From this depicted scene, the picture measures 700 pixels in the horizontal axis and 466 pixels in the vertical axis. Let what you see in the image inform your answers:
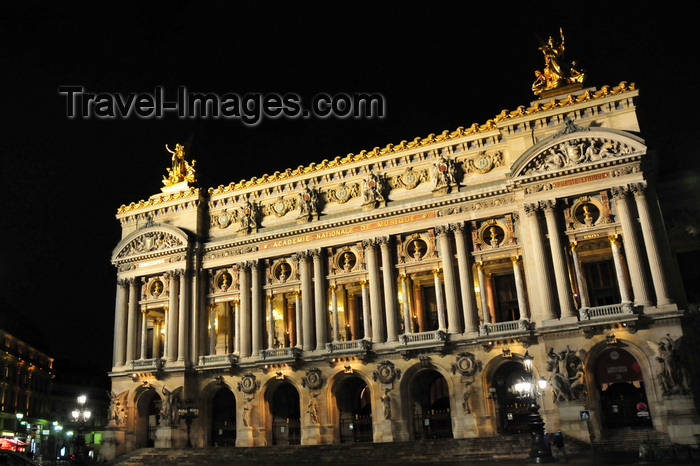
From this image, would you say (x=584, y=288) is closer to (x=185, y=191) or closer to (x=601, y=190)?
(x=601, y=190)

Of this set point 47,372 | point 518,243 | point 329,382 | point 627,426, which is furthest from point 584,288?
point 47,372

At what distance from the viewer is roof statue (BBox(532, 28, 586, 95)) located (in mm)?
40281

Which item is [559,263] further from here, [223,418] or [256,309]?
[223,418]

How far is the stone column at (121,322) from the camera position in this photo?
4741 centimetres

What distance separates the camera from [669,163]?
42.4 metres

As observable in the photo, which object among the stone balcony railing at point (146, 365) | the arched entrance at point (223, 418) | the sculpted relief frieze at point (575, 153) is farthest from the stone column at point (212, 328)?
the sculpted relief frieze at point (575, 153)

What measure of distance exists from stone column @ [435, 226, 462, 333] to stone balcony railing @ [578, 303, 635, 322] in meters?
7.38

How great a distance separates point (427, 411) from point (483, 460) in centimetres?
849

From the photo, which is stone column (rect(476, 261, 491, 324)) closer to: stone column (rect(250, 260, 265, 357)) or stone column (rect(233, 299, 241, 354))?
stone column (rect(250, 260, 265, 357))

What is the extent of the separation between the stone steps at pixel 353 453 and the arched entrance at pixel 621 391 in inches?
221

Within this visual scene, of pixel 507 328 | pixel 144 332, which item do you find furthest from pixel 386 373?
pixel 144 332

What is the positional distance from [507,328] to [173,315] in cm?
2417

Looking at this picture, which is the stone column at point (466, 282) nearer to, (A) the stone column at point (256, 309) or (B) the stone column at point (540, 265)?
(B) the stone column at point (540, 265)

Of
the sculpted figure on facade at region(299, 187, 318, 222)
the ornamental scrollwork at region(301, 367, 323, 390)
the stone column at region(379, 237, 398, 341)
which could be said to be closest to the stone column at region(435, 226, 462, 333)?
the stone column at region(379, 237, 398, 341)
